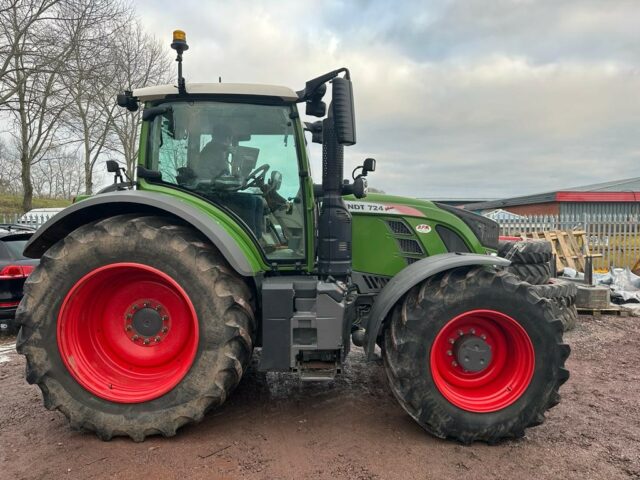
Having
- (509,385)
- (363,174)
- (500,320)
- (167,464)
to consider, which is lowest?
(167,464)

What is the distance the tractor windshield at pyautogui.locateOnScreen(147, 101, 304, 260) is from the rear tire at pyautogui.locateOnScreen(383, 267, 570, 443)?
1024 millimetres

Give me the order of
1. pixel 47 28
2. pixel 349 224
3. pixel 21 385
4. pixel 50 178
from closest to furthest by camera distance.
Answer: pixel 349 224
pixel 21 385
pixel 47 28
pixel 50 178

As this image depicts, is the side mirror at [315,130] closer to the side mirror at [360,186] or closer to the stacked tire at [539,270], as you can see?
the side mirror at [360,186]

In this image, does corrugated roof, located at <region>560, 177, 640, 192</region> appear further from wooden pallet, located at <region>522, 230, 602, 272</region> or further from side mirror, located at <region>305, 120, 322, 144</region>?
side mirror, located at <region>305, 120, 322, 144</region>

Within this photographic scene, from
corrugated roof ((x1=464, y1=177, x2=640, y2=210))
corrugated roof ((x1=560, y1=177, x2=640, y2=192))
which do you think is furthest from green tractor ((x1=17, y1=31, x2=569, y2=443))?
corrugated roof ((x1=560, y1=177, x2=640, y2=192))

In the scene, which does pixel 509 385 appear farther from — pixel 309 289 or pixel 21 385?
pixel 21 385

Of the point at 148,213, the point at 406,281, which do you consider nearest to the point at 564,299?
the point at 406,281

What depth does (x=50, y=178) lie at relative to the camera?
1704 inches


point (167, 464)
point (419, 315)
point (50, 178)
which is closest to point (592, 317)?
point (419, 315)

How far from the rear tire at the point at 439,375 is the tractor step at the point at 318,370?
0.37 m

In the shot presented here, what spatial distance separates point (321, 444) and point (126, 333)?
5.14ft

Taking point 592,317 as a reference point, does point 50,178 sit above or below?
above

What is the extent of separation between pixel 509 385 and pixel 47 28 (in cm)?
1916

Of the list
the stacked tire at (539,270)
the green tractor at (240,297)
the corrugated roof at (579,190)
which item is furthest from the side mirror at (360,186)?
the corrugated roof at (579,190)
